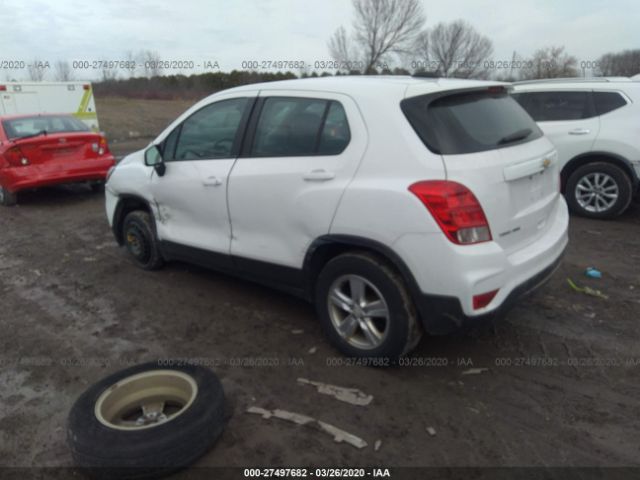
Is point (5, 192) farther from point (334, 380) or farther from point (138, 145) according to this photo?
point (138, 145)

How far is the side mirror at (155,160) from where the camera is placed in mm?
4475

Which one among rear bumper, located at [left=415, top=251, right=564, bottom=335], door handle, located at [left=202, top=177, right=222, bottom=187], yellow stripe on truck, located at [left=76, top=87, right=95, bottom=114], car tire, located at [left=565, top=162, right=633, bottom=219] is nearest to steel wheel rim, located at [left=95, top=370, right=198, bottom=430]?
rear bumper, located at [left=415, top=251, right=564, bottom=335]

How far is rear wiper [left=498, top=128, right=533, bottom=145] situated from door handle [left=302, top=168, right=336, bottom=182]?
1.07 meters

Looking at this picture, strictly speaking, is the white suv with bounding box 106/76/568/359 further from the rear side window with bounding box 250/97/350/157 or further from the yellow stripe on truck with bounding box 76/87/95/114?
the yellow stripe on truck with bounding box 76/87/95/114

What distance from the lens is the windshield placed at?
823 centimetres

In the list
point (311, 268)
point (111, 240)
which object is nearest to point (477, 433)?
point (311, 268)

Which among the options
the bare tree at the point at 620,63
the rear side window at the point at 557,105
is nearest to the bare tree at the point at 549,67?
the bare tree at the point at 620,63

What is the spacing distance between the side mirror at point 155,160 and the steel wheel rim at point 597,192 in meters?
5.45

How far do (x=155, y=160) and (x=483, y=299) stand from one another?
308 centimetres

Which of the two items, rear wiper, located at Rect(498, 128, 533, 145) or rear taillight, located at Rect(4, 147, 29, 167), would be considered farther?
rear taillight, located at Rect(4, 147, 29, 167)

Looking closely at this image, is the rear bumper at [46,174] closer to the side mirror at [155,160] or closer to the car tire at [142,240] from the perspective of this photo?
the car tire at [142,240]

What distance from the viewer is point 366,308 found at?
3.26 meters

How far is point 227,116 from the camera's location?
404 cm

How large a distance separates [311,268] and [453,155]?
1212 millimetres
